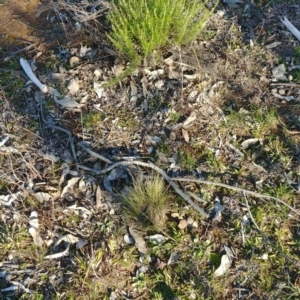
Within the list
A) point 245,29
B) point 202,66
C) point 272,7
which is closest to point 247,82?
point 202,66

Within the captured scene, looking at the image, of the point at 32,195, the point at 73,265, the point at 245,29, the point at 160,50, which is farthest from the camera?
the point at 245,29

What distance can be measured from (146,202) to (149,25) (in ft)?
4.27

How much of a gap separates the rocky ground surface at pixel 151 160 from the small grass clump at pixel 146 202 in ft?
0.21

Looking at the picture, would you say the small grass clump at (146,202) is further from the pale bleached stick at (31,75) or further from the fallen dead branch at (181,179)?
the pale bleached stick at (31,75)

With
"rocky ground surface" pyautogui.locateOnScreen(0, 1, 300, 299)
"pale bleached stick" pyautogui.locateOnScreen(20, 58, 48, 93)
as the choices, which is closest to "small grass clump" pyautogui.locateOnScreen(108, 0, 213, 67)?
"rocky ground surface" pyautogui.locateOnScreen(0, 1, 300, 299)

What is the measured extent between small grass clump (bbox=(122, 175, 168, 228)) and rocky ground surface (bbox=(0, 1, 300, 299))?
0.21ft

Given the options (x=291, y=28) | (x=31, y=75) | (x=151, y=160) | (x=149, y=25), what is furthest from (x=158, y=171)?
(x=291, y=28)

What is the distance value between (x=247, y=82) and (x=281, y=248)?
1.45 meters

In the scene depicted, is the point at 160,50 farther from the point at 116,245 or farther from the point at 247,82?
the point at 116,245

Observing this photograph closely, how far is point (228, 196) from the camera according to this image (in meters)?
3.25

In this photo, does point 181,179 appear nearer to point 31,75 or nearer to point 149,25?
point 149,25

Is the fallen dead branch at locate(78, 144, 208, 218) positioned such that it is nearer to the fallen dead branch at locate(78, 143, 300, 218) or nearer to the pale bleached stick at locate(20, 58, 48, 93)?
the fallen dead branch at locate(78, 143, 300, 218)

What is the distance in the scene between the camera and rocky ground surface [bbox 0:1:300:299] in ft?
9.73

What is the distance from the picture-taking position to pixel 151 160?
3.35 m
